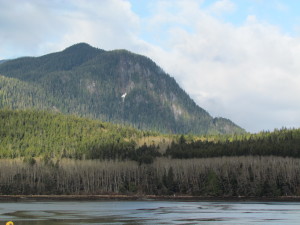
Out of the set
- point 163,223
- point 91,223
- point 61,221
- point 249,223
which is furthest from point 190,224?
point 61,221

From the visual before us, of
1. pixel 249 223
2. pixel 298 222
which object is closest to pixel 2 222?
pixel 249 223

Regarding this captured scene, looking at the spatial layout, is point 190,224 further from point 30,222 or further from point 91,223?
point 30,222

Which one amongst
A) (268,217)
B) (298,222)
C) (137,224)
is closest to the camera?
(137,224)

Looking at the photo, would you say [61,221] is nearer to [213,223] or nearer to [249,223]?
[213,223]

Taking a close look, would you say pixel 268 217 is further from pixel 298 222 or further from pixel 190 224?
pixel 190 224

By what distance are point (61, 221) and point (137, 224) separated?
51.9 ft

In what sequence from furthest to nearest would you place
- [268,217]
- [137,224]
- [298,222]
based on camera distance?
[268,217]
[298,222]
[137,224]

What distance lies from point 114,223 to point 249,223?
85.3ft

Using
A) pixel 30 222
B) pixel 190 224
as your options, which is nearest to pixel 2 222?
pixel 30 222

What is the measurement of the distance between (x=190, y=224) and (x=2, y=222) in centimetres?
3491

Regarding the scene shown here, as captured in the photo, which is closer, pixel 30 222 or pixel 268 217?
pixel 30 222

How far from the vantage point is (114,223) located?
100188mm

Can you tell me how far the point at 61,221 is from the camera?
104312mm

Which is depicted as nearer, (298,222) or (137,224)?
(137,224)
